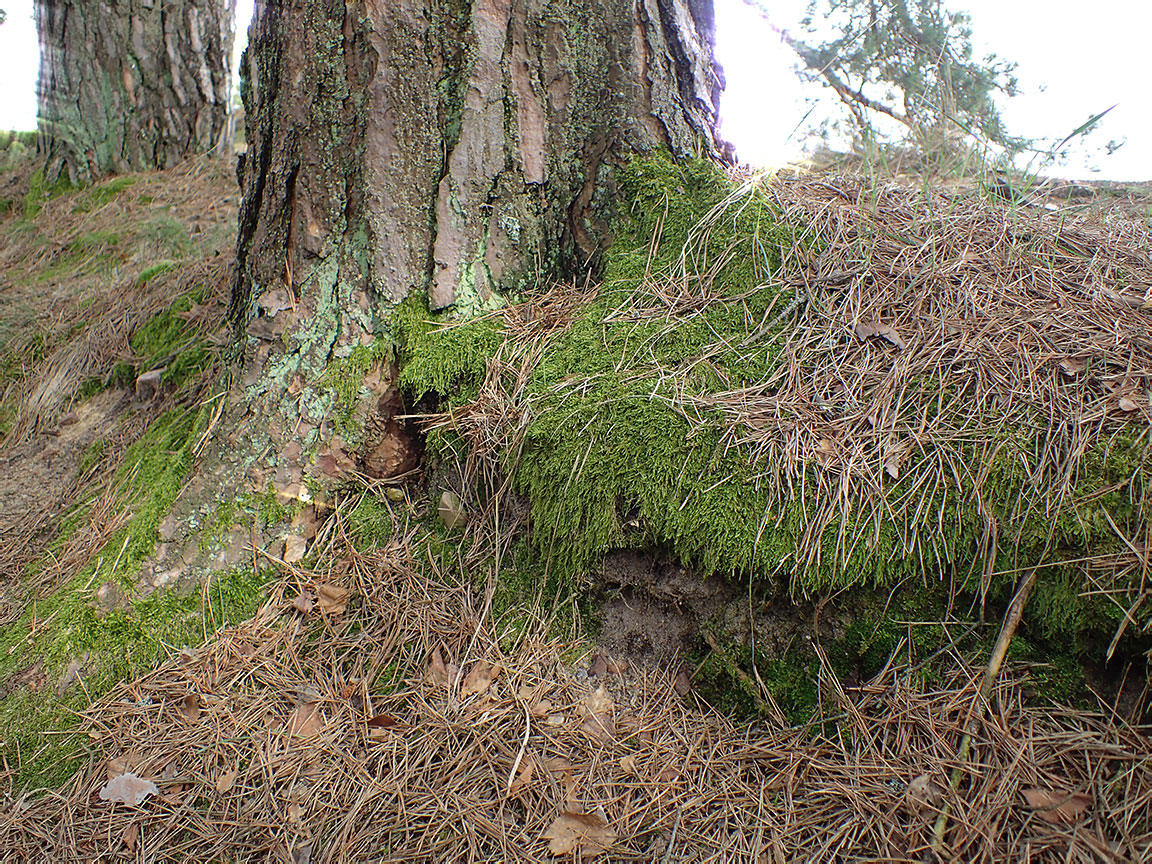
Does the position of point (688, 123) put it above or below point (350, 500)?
above

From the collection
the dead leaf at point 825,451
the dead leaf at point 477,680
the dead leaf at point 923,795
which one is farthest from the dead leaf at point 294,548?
the dead leaf at point 923,795

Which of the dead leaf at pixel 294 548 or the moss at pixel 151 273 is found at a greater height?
the moss at pixel 151 273

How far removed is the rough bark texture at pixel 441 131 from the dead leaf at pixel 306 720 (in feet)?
3.60

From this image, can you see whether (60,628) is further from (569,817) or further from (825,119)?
(825,119)

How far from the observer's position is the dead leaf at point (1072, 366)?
1.70 m

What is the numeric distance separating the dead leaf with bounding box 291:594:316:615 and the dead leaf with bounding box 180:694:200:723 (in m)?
0.33

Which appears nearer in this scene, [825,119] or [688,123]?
[688,123]

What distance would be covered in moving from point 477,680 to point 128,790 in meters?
0.85

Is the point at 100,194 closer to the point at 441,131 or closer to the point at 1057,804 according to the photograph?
the point at 441,131

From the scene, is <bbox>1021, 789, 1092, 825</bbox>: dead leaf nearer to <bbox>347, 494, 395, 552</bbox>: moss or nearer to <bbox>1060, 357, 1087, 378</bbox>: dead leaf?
<bbox>1060, 357, 1087, 378</bbox>: dead leaf

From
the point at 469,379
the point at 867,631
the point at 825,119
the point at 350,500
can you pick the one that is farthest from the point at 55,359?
the point at 825,119

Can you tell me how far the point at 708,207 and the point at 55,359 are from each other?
288 centimetres

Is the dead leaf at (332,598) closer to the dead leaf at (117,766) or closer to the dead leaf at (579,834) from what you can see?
the dead leaf at (117,766)

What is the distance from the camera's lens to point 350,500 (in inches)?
87.0
